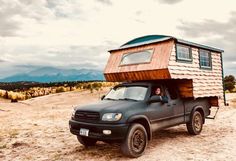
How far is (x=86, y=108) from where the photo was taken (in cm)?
786

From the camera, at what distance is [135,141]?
7.59 metres

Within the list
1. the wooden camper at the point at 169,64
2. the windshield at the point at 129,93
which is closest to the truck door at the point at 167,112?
the windshield at the point at 129,93

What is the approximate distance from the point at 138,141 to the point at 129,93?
5.31 ft

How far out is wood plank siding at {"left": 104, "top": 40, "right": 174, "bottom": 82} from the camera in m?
9.19

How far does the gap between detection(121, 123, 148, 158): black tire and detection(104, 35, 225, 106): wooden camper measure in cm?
225

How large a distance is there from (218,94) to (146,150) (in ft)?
17.7

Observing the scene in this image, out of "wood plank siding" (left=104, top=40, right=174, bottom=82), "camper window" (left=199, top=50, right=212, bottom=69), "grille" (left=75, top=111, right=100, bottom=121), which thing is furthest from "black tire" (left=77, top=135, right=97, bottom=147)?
"camper window" (left=199, top=50, right=212, bottom=69)

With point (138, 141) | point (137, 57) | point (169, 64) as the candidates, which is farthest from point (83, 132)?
point (137, 57)

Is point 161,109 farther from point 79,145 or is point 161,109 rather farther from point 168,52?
point 79,145

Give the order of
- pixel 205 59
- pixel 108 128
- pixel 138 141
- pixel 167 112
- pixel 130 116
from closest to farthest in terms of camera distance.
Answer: pixel 108 128
pixel 130 116
pixel 138 141
pixel 167 112
pixel 205 59

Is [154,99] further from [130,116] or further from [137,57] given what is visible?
[137,57]

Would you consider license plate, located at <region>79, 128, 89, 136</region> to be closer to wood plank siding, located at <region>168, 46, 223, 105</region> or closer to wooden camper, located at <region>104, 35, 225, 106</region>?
wooden camper, located at <region>104, 35, 225, 106</region>

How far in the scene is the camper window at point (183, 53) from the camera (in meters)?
9.79

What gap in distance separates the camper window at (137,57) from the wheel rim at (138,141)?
2892 mm
